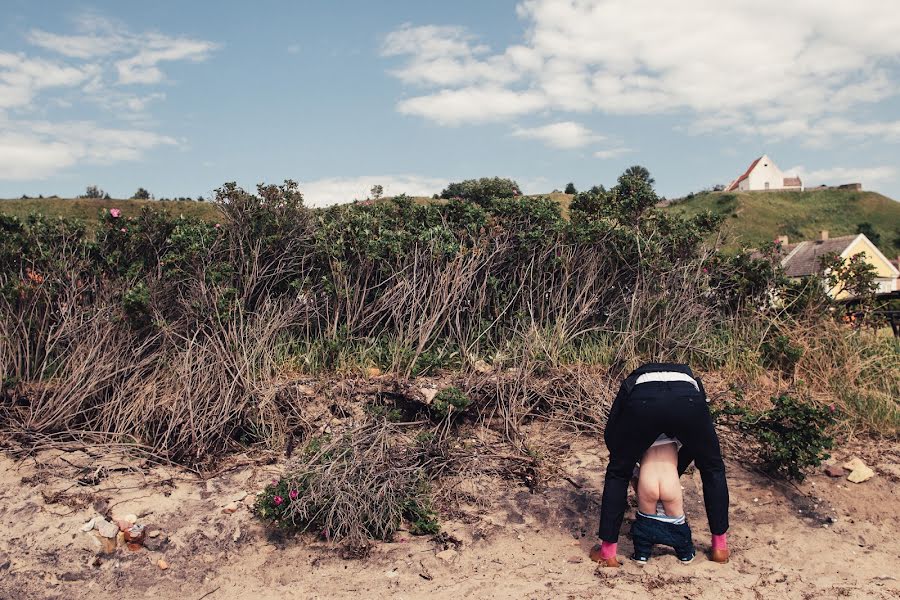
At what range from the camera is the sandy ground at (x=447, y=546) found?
163 inches

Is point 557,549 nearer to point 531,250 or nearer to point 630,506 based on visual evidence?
point 630,506

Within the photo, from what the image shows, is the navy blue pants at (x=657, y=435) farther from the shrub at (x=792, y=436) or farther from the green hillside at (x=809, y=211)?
the green hillside at (x=809, y=211)

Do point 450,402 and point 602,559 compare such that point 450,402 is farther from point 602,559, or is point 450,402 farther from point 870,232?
point 870,232

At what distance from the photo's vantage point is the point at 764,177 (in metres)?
88.4

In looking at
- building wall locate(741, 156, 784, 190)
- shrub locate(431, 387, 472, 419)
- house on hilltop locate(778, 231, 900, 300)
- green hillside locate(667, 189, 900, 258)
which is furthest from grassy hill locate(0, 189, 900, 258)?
shrub locate(431, 387, 472, 419)

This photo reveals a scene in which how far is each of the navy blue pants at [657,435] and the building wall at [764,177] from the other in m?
92.2

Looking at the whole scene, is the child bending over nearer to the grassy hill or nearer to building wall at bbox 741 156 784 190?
the grassy hill

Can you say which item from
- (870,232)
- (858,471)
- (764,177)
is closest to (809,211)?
(870,232)

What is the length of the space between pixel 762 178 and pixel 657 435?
94181mm

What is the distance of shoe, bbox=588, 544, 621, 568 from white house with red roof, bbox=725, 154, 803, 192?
298ft

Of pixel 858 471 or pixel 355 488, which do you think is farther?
pixel 858 471

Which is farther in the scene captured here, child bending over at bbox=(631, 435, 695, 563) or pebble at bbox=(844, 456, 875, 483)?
pebble at bbox=(844, 456, 875, 483)

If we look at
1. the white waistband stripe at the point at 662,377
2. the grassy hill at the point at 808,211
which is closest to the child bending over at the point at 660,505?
the white waistband stripe at the point at 662,377

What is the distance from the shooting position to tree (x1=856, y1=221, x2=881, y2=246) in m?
68.1
